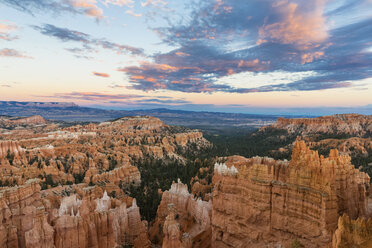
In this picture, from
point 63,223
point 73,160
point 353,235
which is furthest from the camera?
point 73,160

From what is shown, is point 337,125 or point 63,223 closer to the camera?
point 63,223

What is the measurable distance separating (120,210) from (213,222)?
32.9 feet

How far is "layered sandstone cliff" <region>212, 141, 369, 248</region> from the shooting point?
13.6 meters

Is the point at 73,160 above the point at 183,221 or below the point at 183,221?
below

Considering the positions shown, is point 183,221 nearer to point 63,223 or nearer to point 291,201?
point 63,223

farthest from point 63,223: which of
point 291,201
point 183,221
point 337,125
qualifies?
point 337,125

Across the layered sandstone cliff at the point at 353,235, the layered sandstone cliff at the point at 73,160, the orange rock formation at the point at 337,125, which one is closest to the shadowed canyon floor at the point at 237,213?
the layered sandstone cliff at the point at 353,235

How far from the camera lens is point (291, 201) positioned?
48.6 feet

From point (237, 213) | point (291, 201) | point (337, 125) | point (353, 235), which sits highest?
point (353, 235)

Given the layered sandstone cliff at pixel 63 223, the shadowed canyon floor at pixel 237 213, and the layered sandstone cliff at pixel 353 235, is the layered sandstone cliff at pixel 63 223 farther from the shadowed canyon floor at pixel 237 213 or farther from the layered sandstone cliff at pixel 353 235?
the layered sandstone cliff at pixel 353 235

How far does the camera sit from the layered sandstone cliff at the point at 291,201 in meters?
13.6

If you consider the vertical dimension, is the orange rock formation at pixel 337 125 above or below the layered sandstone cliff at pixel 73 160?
above

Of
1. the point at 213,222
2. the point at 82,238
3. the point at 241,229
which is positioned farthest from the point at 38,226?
the point at 241,229

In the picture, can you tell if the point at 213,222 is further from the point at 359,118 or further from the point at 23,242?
the point at 359,118
